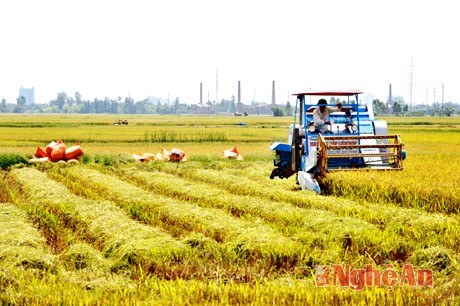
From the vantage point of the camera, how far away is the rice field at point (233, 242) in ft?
21.7

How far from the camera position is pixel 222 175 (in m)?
18.2

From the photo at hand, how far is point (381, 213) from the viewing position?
1102 centimetres

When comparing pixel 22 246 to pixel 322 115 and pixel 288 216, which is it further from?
pixel 322 115

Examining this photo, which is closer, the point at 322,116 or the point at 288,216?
the point at 288,216

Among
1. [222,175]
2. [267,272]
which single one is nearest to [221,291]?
[267,272]

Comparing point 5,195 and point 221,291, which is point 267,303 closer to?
point 221,291

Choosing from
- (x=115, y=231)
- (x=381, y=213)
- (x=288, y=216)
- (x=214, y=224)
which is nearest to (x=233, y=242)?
(x=214, y=224)

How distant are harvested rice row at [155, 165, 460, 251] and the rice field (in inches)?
1.1

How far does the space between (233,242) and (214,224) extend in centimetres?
142

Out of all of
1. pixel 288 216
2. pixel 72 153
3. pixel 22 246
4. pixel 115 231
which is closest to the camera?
pixel 22 246

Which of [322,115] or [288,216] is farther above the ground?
[322,115]

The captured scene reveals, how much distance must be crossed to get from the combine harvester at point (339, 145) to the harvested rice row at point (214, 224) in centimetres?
343

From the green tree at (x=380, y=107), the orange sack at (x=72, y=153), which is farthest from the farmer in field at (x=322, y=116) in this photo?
the green tree at (x=380, y=107)

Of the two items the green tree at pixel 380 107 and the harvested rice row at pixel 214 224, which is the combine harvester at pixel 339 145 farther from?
the green tree at pixel 380 107
